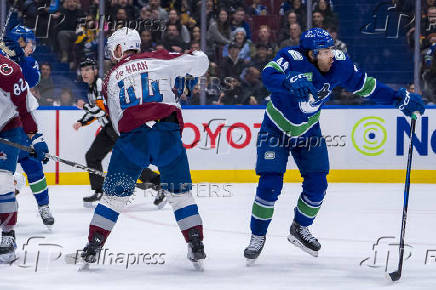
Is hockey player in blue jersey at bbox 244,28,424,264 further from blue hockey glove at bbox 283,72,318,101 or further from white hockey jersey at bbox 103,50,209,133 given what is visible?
white hockey jersey at bbox 103,50,209,133

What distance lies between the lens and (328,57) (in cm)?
450

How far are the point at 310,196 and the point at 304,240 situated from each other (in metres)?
0.27

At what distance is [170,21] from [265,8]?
3.67ft

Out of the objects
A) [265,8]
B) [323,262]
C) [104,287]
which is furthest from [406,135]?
[104,287]

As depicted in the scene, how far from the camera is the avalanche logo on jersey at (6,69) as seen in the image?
436cm

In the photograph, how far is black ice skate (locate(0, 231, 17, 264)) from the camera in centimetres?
446

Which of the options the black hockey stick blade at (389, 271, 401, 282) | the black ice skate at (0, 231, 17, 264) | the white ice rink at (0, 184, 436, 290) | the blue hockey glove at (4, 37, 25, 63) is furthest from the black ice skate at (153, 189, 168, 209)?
the black hockey stick blade at (389, 271, 401, 282)

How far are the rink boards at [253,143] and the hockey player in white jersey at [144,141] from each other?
4621 millimetres

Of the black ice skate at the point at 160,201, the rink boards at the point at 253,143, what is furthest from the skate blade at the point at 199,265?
the rink boards at the point at 253,143

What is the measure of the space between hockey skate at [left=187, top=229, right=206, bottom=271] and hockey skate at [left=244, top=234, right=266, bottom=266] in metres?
0.28

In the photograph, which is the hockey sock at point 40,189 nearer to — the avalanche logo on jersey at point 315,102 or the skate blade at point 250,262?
the skate blade at point 250,262

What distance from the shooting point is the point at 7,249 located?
4.48 meters

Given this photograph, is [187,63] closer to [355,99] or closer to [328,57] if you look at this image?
[328,57]

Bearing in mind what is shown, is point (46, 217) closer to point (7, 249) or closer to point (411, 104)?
point (7, 249)
